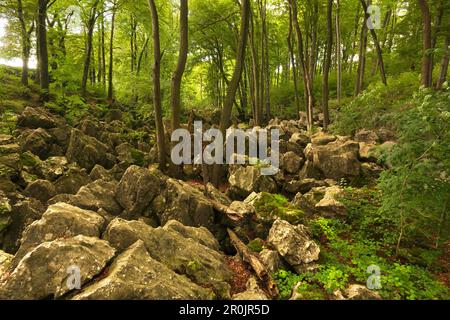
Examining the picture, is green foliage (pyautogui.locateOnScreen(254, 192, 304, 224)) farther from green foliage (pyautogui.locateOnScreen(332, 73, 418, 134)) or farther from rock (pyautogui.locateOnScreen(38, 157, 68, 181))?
green foliage (pyautogui.locateOnScreen(332, 73, 418, 134))

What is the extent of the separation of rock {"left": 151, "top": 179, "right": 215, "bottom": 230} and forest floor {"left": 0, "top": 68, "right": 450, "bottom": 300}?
0.10 feet

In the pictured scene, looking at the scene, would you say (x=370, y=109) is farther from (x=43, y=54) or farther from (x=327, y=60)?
(x=43, y=54)

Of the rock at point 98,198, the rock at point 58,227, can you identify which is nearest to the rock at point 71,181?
the rock at point 98,198

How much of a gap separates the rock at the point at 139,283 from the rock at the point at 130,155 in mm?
8209

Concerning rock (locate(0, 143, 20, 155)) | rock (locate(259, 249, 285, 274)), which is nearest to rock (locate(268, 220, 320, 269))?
rock (locate(259, 249, 285, 274))

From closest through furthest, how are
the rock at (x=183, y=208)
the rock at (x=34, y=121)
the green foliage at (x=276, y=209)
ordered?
the green foliage at (x=276, y=209), the rock at (x=183, y=208), the rock at (x=34, y=121)

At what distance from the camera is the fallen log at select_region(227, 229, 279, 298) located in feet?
16.0

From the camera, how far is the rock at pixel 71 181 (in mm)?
8067

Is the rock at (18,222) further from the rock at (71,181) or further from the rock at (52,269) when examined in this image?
the rock at (52,269)

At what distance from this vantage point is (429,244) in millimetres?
6238

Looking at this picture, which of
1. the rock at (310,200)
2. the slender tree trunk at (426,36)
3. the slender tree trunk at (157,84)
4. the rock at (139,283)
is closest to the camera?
the rock at (139,283)

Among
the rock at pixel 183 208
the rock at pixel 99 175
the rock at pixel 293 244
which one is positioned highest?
the rock at pixel 99 175
